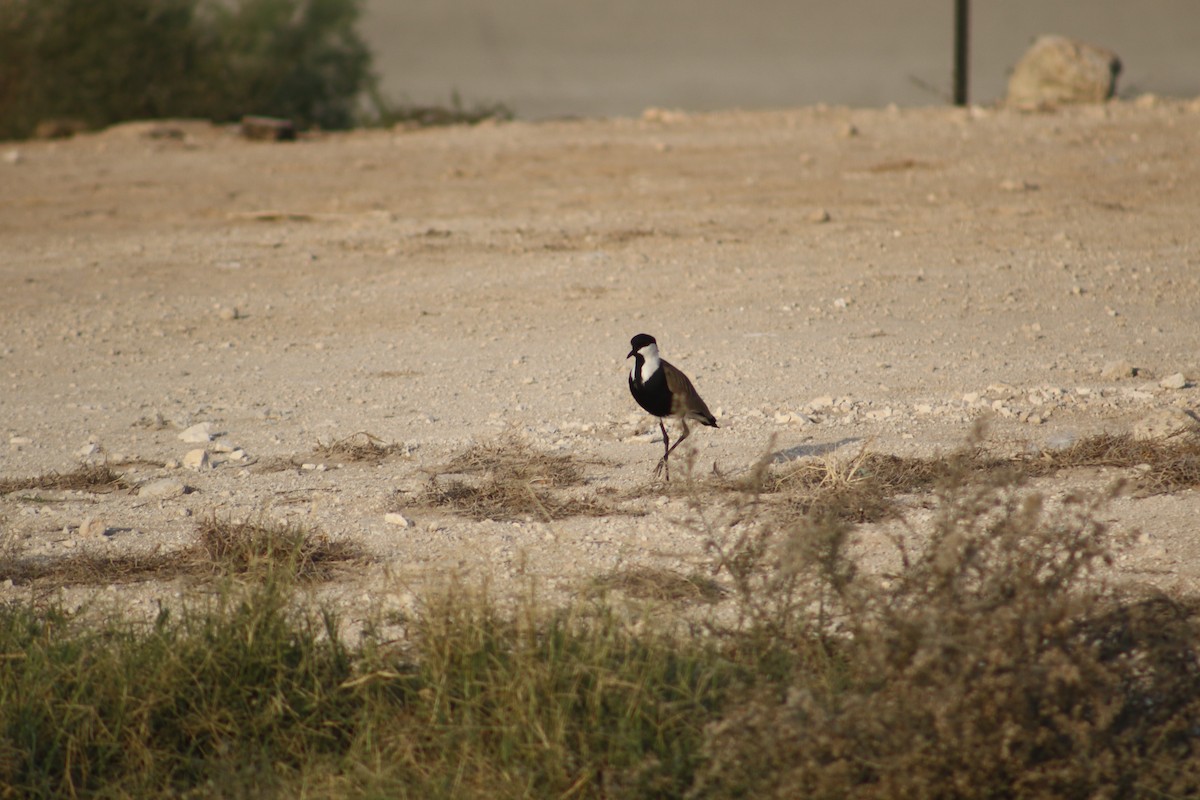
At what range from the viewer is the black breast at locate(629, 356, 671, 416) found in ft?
18.9

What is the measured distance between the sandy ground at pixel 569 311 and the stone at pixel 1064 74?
1609mm

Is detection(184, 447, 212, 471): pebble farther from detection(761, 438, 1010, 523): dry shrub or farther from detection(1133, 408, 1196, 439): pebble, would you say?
detection(1133, 408, 1196, 439): pebble

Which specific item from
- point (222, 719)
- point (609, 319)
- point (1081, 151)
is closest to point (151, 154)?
point (609, 319)

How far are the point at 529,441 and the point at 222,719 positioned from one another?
262cm

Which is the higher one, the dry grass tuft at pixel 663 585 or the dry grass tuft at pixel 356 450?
the dry grass tuft at pixel 356 450

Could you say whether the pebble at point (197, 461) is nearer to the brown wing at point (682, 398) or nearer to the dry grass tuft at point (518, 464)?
the dry grass tuft at point (518, 464)

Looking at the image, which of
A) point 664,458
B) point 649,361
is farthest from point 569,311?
point 664,458

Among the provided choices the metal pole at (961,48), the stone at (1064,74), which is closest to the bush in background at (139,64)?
the metal pole at (961,48)

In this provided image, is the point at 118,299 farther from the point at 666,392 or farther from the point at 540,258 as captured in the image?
the point at 666,392

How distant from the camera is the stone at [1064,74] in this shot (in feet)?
59.4

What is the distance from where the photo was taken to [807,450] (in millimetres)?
6043

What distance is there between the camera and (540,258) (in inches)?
430

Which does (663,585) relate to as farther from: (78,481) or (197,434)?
(197,434)

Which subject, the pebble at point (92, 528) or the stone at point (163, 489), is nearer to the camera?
the pebble at point (92, 528)
